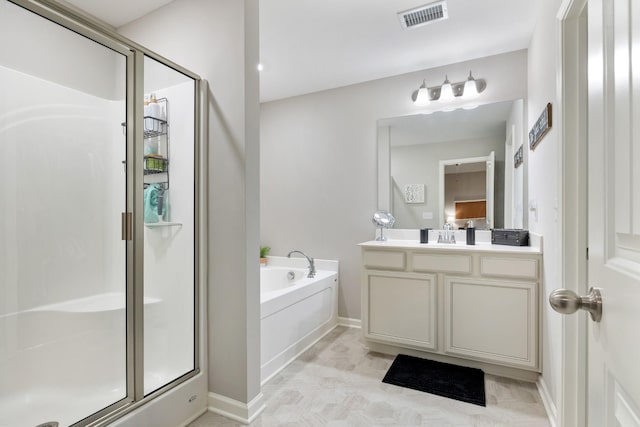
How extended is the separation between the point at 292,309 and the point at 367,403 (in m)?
0.90

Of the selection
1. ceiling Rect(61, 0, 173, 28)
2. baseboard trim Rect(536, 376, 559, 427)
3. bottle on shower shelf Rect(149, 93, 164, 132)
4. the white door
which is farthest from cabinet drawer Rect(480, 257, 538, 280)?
ceiling Rect(61, 0, 173, 28)

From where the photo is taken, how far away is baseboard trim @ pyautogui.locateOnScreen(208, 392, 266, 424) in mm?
1809

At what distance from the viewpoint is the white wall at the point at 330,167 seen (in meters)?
3.25

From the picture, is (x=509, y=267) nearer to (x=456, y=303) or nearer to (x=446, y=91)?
(x=456, y=303)

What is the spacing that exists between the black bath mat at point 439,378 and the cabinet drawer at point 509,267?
0.75 meters

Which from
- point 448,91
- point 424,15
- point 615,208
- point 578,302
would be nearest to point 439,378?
point 578,302

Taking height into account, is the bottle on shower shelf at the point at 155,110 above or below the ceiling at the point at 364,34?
below

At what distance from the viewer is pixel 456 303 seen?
240cm

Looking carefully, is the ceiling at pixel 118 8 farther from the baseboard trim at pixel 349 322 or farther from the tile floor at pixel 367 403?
the baseboard trim at pixel 349 322

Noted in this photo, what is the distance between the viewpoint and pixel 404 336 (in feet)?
8.41

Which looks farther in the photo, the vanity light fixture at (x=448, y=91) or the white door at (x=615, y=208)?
the vanity light fixture at (x=448, y=91)

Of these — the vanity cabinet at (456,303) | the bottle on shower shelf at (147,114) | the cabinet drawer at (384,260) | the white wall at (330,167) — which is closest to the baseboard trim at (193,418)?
the vanity cabinet at (456,303)

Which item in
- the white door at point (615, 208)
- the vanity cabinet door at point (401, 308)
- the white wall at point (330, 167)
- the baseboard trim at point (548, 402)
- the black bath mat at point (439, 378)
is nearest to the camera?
the white door at point (615, 208)

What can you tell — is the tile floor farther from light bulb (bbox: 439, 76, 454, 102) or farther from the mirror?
light bulb (bbox: 439, 76, 454, 102)
